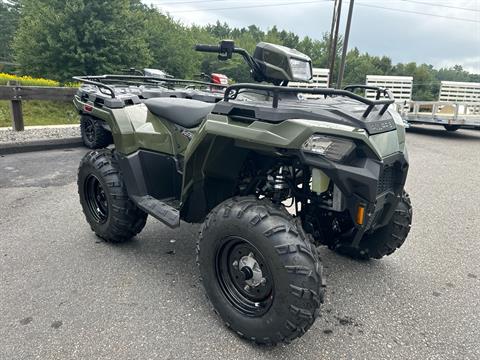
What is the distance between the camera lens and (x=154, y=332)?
2.20 m

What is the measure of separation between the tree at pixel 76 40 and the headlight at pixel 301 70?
17765 mm

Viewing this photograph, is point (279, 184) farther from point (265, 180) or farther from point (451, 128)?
point (451, 128)

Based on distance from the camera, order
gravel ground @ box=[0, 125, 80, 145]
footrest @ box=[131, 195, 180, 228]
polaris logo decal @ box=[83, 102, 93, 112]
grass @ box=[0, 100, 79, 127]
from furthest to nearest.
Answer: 1. grass @ box=[0, 100, 79, 127]
2. gravel ground @ box=[0, 125, 80, 145]
3. polaris logo decal @ box=[83, 102, 93, 112]
4. footrest @ box=[131, 195, 180, 228]

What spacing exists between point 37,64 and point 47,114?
10.4 metres

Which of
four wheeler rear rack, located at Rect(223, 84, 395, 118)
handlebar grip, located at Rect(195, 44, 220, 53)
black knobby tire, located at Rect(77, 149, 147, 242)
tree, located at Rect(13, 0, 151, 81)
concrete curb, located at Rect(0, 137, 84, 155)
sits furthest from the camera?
tree, located at Rect(13, 0, 151, 81)

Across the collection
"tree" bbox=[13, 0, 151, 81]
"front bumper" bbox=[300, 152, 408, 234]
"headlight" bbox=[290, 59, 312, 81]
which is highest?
"tree" bbox=[13, 0, 151, 81]

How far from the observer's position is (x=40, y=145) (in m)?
7.21

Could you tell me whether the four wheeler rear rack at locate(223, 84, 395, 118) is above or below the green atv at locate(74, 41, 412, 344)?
above

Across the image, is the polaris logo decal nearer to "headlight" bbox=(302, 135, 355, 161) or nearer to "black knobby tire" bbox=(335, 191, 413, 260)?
"headlight" bbox=(302, 135, 355, 161)

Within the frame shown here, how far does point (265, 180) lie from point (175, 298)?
1005mm

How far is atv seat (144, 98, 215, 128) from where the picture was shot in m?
2.72

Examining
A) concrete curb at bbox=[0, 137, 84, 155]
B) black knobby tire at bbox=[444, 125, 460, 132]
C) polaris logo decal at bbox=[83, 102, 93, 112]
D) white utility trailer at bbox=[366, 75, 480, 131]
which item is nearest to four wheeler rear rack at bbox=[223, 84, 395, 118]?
polaris logo decal at bbox=[83, 102, 93, 112]

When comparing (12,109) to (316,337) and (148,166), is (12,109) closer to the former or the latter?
(148,166)

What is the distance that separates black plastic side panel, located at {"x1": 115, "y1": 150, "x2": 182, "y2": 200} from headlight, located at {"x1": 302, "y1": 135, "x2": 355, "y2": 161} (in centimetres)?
134
